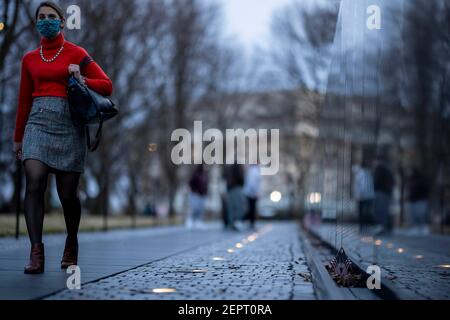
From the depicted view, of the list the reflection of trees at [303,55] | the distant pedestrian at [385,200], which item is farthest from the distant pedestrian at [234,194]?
the reflection of trees at [303,55]

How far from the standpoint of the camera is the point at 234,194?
19.0 meters

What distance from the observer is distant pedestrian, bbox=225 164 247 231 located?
1884 cm

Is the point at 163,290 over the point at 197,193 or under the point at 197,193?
under

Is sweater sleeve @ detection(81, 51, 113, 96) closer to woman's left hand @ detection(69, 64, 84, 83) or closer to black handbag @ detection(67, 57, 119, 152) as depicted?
black handbag @ detection(67, 57, 119, 152)

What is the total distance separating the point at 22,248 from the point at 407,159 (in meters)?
10.8

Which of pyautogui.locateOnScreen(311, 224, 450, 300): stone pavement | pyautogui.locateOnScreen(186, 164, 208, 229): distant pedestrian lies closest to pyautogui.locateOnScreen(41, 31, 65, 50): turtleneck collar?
pyautogui.locateOnScreen(311, 224, 450, 300): stone pavement

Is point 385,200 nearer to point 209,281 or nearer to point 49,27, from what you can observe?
point 209,281

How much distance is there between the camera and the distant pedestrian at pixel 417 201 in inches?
734

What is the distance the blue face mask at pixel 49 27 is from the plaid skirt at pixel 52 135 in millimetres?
494

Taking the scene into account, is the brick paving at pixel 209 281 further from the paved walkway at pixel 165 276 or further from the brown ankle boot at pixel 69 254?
the brown ankle boot at pixel 69 254

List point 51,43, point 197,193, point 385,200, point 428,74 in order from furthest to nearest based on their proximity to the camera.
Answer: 1. point 197,193
2. point 385,200
3. point 428,74
4. point 51,43

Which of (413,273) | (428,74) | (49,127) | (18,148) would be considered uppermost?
(428,74)

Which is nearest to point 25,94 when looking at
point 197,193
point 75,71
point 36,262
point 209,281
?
point 75,71

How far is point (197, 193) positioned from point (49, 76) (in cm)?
1555
